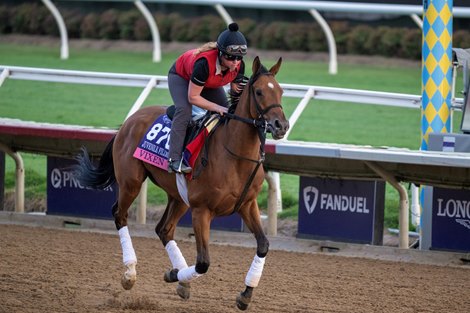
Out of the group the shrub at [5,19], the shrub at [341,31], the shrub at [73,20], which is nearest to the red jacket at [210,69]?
the shrub at [341,31]

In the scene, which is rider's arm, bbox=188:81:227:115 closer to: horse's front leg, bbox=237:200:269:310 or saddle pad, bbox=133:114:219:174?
saddle pad, bbox=133:114:219:174

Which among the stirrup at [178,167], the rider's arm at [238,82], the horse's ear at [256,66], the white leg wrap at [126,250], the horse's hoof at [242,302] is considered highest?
the horse's ear at [256,66]

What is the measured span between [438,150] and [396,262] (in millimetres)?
995

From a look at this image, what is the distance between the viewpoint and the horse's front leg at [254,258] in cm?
656

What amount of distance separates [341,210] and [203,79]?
2.66m

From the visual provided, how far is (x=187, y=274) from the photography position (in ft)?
22.2

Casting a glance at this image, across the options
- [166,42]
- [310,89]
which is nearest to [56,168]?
[310,89]

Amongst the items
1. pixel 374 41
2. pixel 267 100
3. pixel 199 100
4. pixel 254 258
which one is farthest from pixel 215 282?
pixel 374 41

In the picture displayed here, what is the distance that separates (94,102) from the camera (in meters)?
15.0

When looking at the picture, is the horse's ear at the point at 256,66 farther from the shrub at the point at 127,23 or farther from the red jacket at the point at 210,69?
the shrub at the point at 127,23

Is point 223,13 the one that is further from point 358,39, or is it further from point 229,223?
point 229,223

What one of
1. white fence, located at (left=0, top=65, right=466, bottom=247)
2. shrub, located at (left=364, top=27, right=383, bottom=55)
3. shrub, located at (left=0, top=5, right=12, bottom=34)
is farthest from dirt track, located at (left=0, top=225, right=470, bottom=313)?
shrub, located at (left=0, top=5, right=12, bottom=34)

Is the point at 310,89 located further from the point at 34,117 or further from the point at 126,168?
the point at 34,117

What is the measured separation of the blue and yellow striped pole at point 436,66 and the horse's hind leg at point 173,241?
7.45ft
